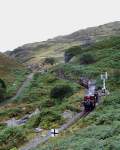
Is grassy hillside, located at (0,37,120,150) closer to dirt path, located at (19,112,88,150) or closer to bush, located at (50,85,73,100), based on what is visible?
bush, located at (50,85,73,100)

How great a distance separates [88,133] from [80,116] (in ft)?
47.6

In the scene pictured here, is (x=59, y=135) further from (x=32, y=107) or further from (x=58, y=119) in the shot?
(x=32, y=107)

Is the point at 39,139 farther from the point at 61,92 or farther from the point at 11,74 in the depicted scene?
the point at 11,74

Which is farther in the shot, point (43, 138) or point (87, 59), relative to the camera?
point (87, 59)

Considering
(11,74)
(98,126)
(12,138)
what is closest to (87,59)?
(11,74)

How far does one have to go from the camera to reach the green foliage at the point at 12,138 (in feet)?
125

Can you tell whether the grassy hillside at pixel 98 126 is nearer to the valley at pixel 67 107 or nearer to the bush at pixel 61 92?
the valley at pixel 67 107

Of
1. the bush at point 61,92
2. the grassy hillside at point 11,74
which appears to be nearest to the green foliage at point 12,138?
the bush at point 61,92

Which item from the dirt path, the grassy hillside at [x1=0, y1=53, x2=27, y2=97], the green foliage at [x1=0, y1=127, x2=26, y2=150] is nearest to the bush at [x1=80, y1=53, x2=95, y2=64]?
the grassy hillside at [x1=0, y1=53, x2=27, y2=97]

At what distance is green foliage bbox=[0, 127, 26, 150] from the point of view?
3822 centimetres

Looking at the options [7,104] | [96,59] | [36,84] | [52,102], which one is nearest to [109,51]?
[96,59]

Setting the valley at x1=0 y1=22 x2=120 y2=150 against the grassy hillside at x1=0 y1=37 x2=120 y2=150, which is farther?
the valley at x1=0 y1=22 x2=120 y2=150

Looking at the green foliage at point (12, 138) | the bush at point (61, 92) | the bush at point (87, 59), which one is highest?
the bush at point (87, 59)

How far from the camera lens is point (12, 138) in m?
38.9
